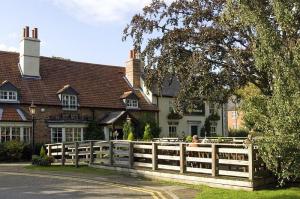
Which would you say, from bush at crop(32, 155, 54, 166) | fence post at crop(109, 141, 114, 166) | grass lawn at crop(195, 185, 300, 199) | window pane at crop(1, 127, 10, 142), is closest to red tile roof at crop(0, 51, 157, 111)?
window pane at crop(1, 127, 10, 142)

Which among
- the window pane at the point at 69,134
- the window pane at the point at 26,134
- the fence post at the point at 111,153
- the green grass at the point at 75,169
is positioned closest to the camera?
the green grass at the point at 75,169

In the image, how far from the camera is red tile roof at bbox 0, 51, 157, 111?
35281mm

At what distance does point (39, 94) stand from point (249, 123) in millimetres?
24951

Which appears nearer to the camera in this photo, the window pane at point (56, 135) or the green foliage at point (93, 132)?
the window pane at point (56, 135)

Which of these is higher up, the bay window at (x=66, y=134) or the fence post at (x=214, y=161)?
the bay window at (x=66, y=134)

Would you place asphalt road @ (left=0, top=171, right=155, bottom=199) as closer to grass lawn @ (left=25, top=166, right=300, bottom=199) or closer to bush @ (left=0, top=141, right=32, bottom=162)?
grass lawn @ (left=25, top=166, right=300, bottom=199)

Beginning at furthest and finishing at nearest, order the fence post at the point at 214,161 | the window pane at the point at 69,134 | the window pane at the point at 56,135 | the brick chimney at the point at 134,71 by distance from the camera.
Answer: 1. the brick chimney at the point at 134,71
2. the window pane at the point at 69,134
3. the window pane at the point at 56,135
4. the fence post at the point at 214,161

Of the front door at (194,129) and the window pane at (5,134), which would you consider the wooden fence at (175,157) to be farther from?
the front door at (194,129)

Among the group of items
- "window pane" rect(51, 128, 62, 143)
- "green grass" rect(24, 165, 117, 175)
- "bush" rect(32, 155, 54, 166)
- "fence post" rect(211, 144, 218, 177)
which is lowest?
"green grass" rect(24, 165, 117, 175)

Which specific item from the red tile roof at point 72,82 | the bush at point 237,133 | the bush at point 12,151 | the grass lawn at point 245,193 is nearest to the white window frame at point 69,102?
the red tile roof at point 72,82

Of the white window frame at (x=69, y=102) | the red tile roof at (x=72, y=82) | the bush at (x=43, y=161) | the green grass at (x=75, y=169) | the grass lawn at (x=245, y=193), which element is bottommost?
the grass lawn at (x=245, y=193)

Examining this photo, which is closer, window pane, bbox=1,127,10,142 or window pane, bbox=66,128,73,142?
window pane, bbox=1,127,10,142

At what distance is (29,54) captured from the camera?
36375 mm

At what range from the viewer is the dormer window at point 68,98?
36.0m
